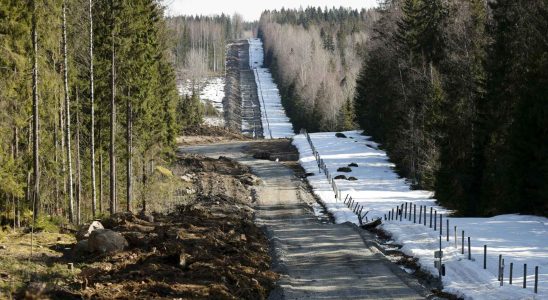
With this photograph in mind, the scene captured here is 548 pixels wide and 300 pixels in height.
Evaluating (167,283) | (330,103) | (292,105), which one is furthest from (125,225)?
(292,105)

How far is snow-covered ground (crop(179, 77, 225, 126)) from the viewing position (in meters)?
119

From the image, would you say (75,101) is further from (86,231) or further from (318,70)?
(318,70)

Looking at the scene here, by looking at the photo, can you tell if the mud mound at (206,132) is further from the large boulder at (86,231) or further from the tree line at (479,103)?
the large boulder at (86,231)

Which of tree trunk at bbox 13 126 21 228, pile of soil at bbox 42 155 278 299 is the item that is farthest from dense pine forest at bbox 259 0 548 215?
tree trunk at bbox 13 126 21 228

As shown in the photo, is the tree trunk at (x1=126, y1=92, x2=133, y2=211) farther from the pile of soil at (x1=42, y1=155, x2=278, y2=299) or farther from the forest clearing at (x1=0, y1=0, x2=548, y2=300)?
the pile of soil at (x1=42, y1=155, x2=278, y2=299)

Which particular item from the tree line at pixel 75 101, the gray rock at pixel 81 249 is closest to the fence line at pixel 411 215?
the gray rock at pixel 81 249

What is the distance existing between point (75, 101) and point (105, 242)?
49.4ft

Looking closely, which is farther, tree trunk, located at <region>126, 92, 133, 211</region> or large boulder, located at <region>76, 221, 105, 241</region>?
tree trunk, located at <region>126, 92, 133, 211</region>

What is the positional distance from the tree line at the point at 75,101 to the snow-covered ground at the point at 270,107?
62.1m

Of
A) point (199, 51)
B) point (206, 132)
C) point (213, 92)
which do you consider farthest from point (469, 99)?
point (199, 51)

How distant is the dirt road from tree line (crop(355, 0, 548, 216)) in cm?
867

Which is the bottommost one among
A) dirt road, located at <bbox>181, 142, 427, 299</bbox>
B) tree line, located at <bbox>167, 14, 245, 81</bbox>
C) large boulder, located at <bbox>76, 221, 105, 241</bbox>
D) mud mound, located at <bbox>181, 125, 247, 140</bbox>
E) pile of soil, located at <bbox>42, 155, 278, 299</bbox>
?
dirt road, located at <bbox>181, 142, 427, 299</bbox>

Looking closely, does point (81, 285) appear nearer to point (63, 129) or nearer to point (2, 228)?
point (2, 228)

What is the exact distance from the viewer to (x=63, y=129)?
29516 mm
